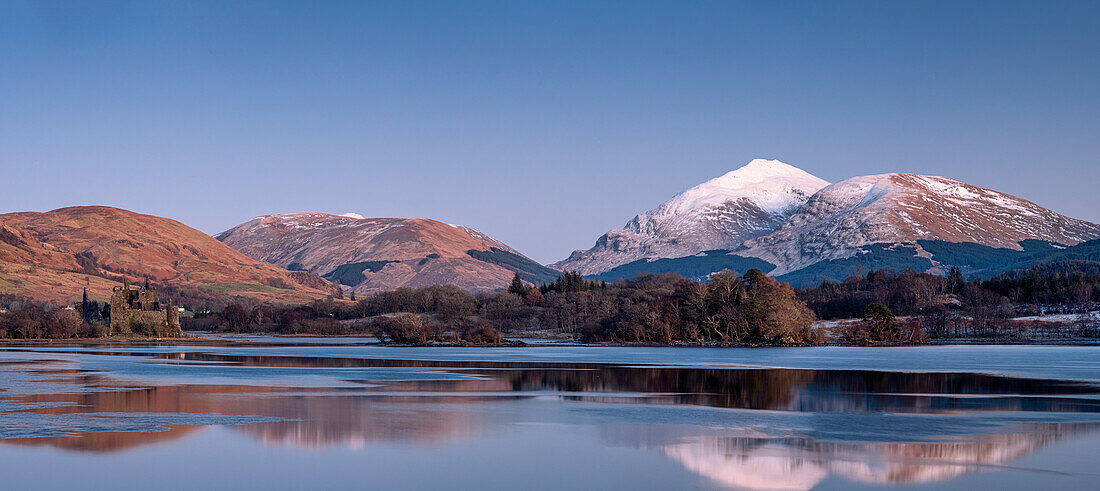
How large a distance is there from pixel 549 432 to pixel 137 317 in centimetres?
14851

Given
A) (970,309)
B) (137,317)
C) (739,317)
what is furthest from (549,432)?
(970,309)

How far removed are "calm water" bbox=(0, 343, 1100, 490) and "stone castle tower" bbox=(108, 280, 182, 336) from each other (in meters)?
114

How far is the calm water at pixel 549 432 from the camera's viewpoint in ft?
74.5

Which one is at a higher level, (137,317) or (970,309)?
(970,309)

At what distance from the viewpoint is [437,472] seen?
77.1 ft

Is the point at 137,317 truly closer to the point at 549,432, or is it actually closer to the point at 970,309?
the point at 970,309

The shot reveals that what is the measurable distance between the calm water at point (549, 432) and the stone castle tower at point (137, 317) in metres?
114

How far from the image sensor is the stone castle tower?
522 feet

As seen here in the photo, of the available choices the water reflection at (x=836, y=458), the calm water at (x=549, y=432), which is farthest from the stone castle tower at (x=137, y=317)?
the water reflection at (x=836, y=458)

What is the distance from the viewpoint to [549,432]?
3009 centimetres

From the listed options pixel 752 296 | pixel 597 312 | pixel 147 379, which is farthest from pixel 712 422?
pixel 597 312

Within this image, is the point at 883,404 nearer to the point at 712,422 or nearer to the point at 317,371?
the point at 712,422

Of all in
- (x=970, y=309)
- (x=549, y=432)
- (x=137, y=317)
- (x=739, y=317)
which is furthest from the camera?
(x=970, y=309)

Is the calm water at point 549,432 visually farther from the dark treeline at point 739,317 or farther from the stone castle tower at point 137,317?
the stone castle tower at point 137,317
